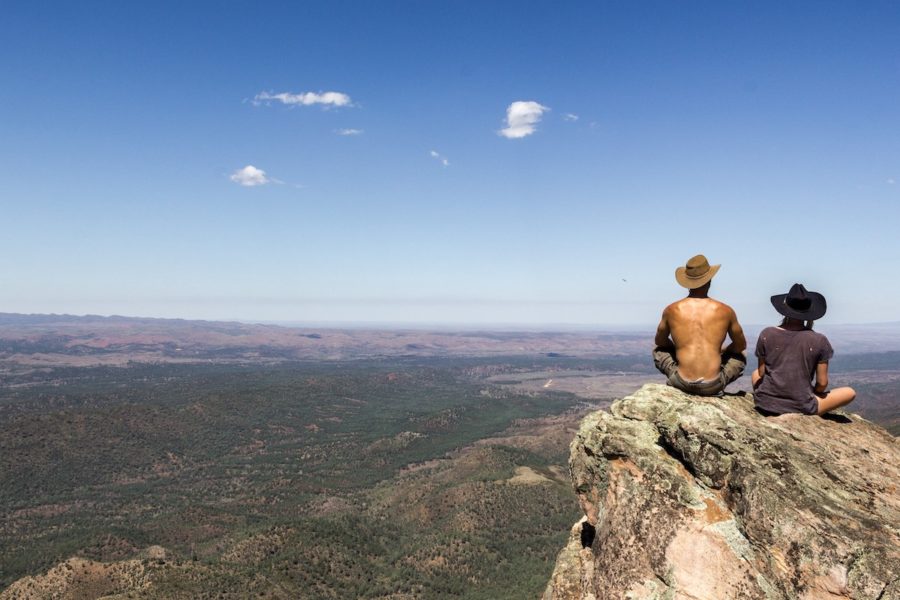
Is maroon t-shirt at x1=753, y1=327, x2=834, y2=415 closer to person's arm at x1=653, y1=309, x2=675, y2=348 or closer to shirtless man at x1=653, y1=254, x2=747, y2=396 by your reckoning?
shirtless man at x1=653, y1=254, x2=747, y2=396

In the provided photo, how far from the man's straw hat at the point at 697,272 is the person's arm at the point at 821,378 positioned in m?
3.18

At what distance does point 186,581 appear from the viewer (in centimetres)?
5356

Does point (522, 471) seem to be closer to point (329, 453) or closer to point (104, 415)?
point (329, 453)

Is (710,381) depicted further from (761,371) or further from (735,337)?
(761,371)

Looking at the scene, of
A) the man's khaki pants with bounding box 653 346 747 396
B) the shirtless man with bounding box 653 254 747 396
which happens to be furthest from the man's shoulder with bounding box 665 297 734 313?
the man's khaki pants with bounding box 653 346 747 396

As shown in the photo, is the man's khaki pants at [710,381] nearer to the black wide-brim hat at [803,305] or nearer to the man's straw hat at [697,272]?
the black wide-brim hat at [803,305]

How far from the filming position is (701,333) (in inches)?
468

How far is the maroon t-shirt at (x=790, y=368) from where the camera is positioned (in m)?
11.6

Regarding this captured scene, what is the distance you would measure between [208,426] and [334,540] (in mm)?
130035

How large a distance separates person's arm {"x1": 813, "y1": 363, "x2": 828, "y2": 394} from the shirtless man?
157 centimetres

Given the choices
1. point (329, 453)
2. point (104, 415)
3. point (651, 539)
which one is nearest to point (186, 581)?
point (651, 539)

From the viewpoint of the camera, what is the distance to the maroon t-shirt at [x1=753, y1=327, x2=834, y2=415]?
11.6 m

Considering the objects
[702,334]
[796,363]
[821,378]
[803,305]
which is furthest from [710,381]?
[803,305]

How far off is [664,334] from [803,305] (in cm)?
315
